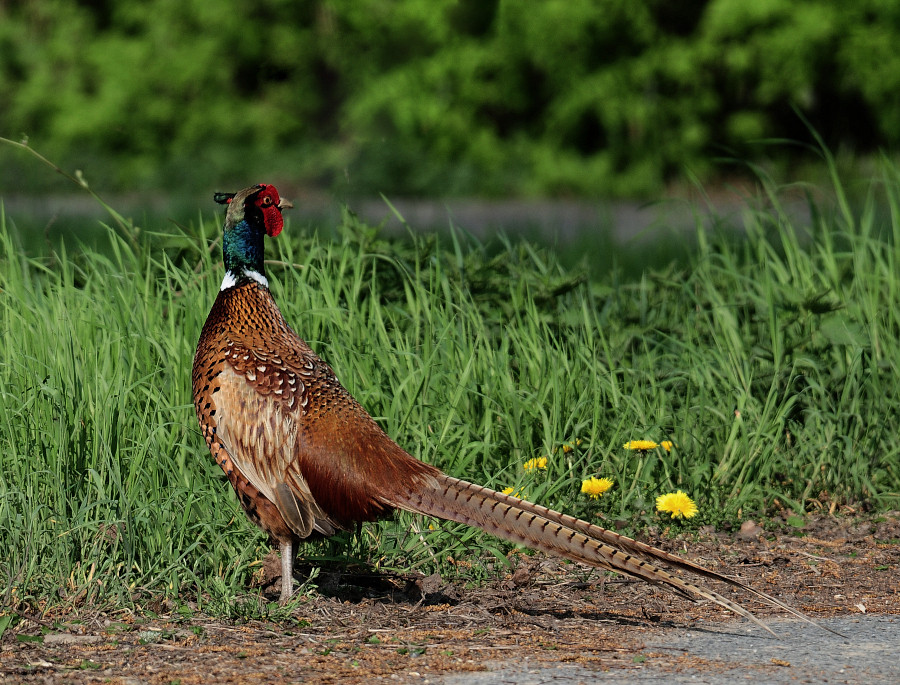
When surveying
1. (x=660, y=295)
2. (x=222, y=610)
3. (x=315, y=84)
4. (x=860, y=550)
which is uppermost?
(x=315, y=84)

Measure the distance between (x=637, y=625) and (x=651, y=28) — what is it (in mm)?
13979

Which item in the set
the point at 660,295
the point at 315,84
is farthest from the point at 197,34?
the point at 660,295

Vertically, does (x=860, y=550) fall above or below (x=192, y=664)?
below

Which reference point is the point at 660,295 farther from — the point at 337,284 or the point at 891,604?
the point at 891,604

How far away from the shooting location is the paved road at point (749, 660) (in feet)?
10.4

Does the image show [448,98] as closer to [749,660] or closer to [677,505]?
[677,505]

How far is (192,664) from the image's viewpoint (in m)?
3.25

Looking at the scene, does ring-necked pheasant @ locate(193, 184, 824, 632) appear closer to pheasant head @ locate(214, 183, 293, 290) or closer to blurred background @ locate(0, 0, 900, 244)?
pheasant head @ locate(214, 183, 293, 290)

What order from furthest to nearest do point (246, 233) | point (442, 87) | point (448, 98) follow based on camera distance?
point (448, 98) → point (442, 87) → point (246, 233)

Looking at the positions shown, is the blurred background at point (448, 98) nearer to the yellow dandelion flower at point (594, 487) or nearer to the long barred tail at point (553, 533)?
the yellow dandelion flower at point (594, 487)

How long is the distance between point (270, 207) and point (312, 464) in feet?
3.29

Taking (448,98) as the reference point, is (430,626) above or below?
below

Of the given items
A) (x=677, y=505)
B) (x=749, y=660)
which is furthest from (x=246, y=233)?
(x=749, y=660)

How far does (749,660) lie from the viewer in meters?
3.36
